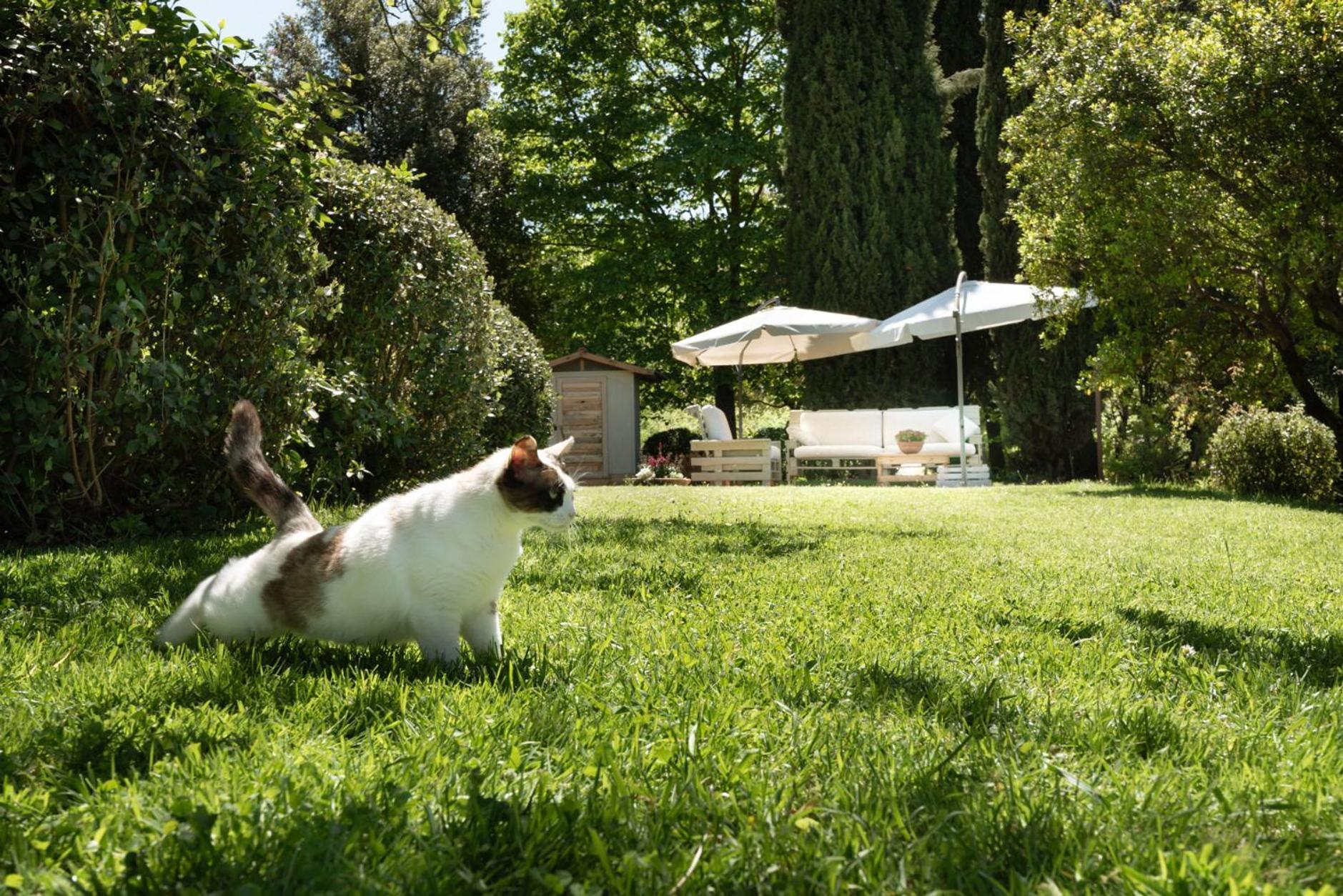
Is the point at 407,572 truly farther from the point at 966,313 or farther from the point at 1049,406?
the point at 1049,406

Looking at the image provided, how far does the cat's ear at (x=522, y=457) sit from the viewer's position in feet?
9.52

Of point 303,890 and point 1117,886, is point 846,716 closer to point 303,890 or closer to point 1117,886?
point 1117,886

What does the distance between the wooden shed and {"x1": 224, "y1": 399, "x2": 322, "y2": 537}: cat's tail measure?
17044 mm

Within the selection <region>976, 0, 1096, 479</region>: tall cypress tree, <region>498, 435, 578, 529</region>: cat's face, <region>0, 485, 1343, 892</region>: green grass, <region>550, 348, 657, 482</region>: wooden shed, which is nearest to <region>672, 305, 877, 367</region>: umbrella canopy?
<region>976, 0, 1096, 479</region>: tall cypress tree

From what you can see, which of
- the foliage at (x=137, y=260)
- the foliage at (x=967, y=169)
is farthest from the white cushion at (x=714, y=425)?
the foliage at (x=137, y=260)

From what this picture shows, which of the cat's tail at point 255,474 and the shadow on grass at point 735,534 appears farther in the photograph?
the shadow on grass at point 735,534

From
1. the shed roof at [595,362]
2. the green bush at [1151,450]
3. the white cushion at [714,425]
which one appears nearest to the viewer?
the green bush at [1151,450]

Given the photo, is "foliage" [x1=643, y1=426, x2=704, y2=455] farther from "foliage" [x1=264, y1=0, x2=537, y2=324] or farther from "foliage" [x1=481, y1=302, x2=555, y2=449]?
"foliage" [x1=481, y1=302, x2=555, y2=449]

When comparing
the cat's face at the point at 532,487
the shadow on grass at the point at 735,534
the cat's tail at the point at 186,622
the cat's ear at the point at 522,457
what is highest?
the cat's ear at the point at 522,457

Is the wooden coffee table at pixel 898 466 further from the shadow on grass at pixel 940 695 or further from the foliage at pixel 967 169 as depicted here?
the shadow on grass at pixel 940 695

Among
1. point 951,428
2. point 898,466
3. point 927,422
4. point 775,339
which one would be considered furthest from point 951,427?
point 775,339

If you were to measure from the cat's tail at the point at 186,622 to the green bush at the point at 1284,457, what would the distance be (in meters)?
12.4

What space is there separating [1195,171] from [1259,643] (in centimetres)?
846

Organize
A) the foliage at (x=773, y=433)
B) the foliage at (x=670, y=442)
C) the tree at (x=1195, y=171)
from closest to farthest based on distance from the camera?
1. the tree at (x=1195, y=171)
2. the foliage at (x=670, y=442)
3. the foliage at (x=773, y=433)
